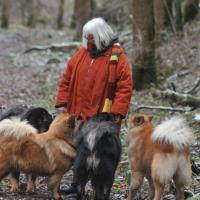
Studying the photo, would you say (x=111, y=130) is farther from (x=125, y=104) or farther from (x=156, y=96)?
(x=156, y=96)

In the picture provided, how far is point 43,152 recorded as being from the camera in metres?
7.74

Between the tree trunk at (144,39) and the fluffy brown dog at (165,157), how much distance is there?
10.0 meters

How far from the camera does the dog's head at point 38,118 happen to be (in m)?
8.59

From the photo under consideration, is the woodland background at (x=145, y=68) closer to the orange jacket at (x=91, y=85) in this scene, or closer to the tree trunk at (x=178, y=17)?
the tree trunk at (x=178, y=17)

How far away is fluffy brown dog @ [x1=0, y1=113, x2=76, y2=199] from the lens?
771 cm

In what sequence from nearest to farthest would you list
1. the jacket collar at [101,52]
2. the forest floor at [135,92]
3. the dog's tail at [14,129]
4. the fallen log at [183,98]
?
the dog's tail at [14,129], the jacket collar at [101,52], the forest floor at [135,92], the fallen log at [183,98]

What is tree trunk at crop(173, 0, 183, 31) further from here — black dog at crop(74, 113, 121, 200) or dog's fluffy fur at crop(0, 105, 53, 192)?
black dog at crop(74, 113, 121, 200)

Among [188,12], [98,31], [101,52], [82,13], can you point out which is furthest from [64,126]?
[82,13]

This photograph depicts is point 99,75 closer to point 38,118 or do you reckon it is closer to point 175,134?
point 38,118

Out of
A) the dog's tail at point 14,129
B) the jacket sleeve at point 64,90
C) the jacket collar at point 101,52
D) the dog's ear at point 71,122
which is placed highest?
the jacket collar at point 101,52

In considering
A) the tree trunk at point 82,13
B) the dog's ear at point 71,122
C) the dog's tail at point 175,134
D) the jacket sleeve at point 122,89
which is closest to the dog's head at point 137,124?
the jacket sleeve at point 122,89

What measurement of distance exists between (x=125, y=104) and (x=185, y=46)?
43.5 feet

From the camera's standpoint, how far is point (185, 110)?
13328 mm

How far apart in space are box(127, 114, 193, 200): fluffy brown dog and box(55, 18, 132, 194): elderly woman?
84 cm
